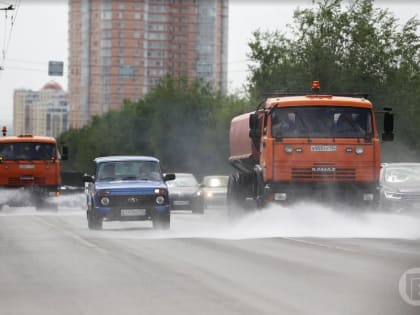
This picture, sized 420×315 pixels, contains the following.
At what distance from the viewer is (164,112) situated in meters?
112

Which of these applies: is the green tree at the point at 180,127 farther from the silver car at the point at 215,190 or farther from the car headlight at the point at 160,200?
the car headlight at the point at 160,200

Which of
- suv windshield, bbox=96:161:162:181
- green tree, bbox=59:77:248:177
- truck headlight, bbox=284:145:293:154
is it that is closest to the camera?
truck headlight, bbox=284:145:293:154

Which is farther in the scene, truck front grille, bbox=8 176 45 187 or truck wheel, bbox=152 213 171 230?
truck front grille, bbox=8 176 45 187

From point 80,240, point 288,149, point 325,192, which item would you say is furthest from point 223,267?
point 325,192

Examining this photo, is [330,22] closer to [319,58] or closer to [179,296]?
[319,58]

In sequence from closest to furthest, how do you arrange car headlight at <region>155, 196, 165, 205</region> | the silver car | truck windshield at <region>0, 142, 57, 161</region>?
1. car headlight at <region>155, 196, 165, 205</region>
2. truck windshield at <region>0, 142, 57, 161</region>
3. the silver car

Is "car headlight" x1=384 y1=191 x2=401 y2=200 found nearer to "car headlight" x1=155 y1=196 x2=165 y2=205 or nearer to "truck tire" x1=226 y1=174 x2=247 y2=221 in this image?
"truck tire" x1=226 y1=174 x2=247 y2=221

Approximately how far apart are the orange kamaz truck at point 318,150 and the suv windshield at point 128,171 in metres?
3.40

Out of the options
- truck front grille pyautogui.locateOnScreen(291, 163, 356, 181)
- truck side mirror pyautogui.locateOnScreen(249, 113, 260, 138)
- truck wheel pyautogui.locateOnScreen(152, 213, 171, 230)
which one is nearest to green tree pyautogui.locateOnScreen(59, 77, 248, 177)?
truck wheel pyautogui.locateOnScreen(152, 213, 171, 230)

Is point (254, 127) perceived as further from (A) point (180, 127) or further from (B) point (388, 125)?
(A) point (180, 127)

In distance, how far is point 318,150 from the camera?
26.8 m

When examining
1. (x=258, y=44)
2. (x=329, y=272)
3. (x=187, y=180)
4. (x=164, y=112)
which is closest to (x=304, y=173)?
(x=329, y=272)

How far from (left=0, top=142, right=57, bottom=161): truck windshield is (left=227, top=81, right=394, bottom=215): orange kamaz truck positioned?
21401 mm

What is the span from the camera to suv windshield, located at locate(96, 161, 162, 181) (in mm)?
29438
